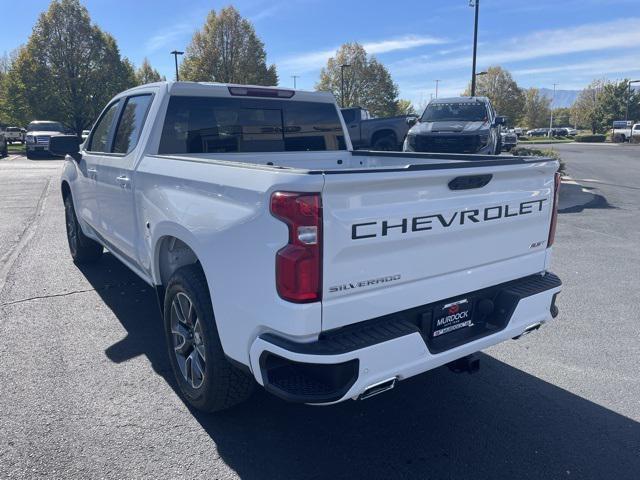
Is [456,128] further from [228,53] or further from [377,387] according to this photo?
[228,53]

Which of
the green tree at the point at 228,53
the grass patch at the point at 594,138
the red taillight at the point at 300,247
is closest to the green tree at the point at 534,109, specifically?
the grass patch at the point at 594,138

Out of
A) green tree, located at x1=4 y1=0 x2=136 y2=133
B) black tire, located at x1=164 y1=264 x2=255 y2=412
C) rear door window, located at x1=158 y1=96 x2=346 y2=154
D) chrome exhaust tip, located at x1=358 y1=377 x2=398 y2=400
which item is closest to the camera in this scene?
chrome exhaust tip, located at x1=358 y1=377 x2=398 y2=400

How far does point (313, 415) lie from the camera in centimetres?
333

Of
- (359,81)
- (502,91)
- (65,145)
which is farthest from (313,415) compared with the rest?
(502,91)

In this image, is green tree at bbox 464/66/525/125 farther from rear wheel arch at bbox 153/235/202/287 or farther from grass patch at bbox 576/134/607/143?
rear wheel arch at bbox 153/235/202/287

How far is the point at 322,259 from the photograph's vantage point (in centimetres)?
234

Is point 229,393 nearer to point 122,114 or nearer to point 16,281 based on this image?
point 122,114

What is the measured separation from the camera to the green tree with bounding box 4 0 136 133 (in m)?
39.2

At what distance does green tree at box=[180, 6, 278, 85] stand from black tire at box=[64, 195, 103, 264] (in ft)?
136

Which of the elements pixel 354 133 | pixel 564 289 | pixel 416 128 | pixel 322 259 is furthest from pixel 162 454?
pixel 354 133

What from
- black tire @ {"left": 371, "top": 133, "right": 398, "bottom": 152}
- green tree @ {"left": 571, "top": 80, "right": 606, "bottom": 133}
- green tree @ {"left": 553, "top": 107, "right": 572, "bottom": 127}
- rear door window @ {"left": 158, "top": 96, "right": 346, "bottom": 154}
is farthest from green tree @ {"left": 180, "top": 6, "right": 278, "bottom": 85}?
green tree @ {"left": 553, "top": 107, "right": 572, "bottom": 127}

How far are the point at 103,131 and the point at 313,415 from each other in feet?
11.7

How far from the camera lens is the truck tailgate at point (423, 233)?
238 cm

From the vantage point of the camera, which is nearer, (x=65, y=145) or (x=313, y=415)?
(x=313, y=415)
